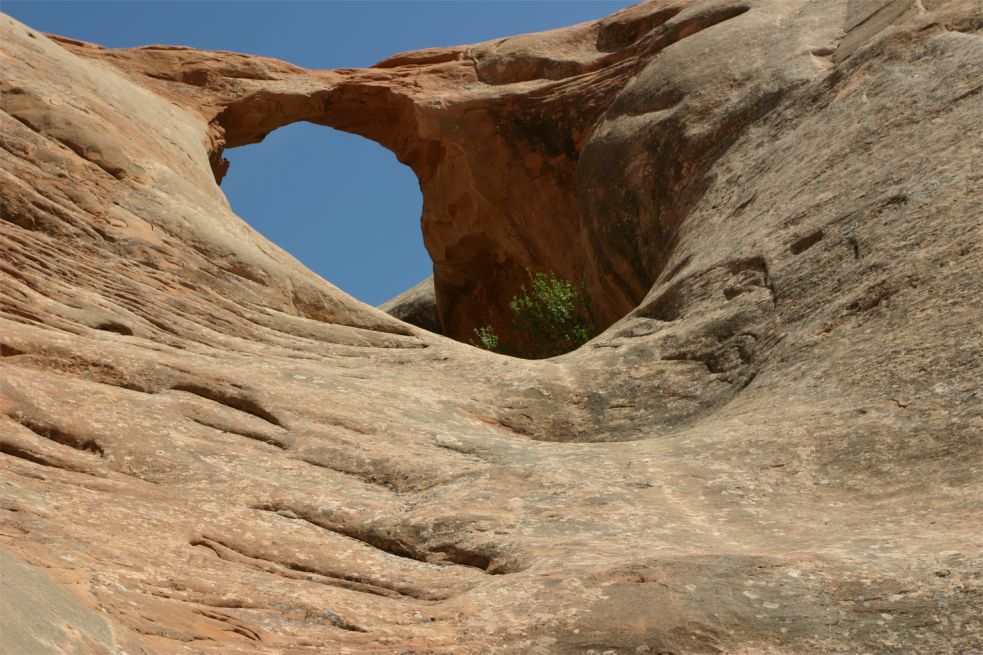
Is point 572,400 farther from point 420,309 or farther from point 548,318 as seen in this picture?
point 420,309

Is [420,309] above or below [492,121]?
above

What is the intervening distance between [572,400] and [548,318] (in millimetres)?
10838

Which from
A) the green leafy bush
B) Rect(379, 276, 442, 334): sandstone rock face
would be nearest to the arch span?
the green leafy bush

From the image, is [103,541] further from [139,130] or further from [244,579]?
[139,130]

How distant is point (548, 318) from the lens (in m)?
22.1

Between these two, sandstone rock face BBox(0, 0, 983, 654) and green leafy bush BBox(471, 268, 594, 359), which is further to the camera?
green leafy bush BBox(471, 268, 594, 359)

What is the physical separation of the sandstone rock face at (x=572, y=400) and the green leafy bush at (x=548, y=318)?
345cm

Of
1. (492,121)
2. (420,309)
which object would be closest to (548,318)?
(492,121)

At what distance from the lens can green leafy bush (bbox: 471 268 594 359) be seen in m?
21.7

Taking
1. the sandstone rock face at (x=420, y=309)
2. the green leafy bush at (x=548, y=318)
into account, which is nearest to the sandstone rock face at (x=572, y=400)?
the green leafy bush at (x=548, y=318)

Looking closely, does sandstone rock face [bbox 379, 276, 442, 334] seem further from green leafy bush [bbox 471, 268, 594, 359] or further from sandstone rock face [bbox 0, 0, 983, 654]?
sandstone rock face [bbox 0, 0, 983, 654]

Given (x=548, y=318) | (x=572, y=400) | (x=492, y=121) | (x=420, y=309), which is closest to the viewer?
(x=572, y=400)

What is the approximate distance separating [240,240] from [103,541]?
764 cm

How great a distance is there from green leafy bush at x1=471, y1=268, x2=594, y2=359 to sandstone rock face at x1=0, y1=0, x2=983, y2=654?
3.45 m
